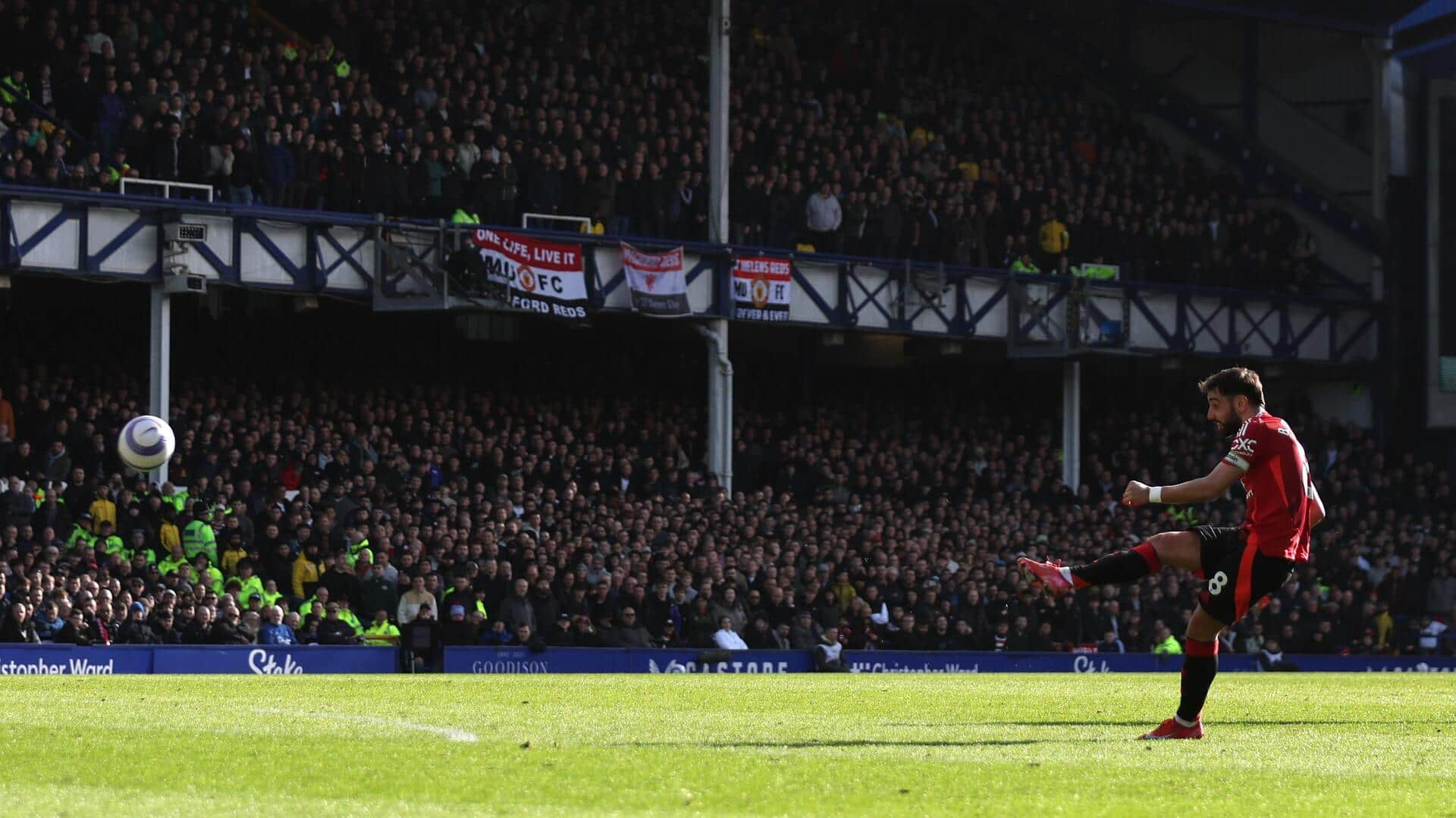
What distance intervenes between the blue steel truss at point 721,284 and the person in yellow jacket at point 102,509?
4.24 meters

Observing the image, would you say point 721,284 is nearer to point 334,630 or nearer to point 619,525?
point 619,525

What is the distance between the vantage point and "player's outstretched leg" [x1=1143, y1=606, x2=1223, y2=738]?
11.3 metres

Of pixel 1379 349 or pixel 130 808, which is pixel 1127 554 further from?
pixel 1379 349

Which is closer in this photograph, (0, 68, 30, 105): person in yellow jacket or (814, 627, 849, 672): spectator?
(814, 627, 849, 672): spectator

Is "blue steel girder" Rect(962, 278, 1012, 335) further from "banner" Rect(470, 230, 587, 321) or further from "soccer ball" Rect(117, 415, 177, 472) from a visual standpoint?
"soccer ball" Rect(117, 415, 177, 472)

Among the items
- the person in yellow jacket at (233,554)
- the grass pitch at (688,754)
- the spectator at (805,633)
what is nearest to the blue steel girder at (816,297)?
the spectator at (805,633)

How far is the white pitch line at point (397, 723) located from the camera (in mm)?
10672

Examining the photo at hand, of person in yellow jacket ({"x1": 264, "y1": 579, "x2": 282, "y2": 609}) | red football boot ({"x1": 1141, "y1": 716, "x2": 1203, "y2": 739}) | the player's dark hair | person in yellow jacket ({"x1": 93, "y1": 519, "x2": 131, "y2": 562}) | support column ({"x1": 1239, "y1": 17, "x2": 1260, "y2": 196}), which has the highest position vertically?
support column ({"x1": 1239, "y1": 17, "x2": 1260, "y2": 196})

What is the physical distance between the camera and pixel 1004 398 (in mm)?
42281

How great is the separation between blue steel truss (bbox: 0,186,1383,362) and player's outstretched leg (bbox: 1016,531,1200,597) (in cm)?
2122

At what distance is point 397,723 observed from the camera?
38.1 feet

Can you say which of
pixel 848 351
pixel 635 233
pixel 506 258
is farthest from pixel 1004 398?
pixel 506 258

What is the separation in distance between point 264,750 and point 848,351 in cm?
3162

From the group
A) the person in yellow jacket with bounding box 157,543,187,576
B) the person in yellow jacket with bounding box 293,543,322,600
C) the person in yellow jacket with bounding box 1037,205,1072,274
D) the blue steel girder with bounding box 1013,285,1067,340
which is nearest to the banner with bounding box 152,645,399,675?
the person in yellow jacket with bounding box 293,543,322,600
